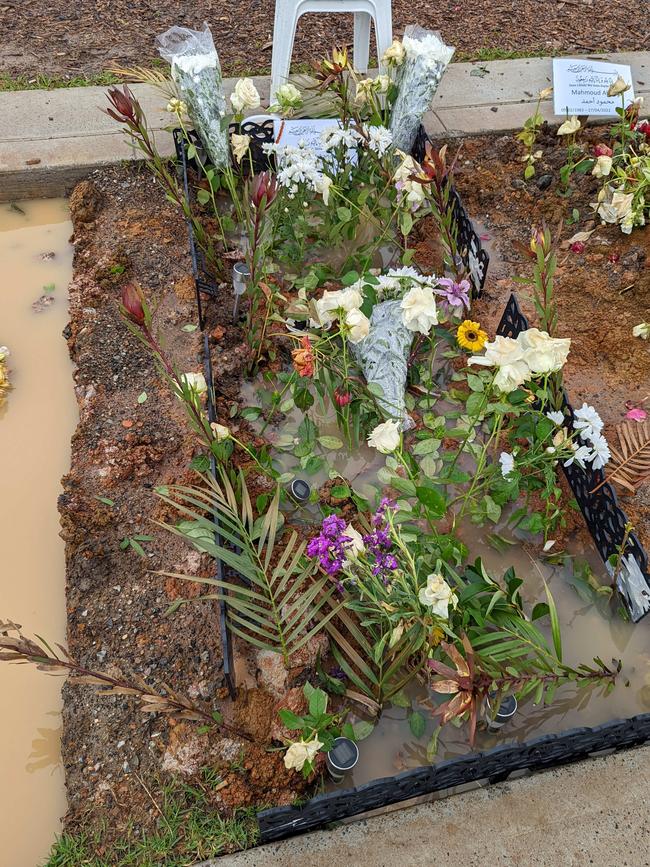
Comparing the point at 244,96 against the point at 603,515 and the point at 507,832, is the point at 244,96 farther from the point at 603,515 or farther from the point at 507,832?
the point at 507,832

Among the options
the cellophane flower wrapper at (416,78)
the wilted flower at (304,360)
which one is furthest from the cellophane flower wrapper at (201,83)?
the wilted flower at (304,360)

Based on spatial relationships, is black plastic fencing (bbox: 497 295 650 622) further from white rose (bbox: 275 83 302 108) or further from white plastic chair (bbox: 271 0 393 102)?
white plastic chair (bbox: 271 0 393 102)

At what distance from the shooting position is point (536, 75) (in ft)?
10.6

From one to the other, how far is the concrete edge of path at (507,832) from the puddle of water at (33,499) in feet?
1.60

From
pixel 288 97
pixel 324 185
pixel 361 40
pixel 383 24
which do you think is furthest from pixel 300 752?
pixel 361 40

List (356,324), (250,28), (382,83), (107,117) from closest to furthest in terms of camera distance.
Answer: (356,324) < (382,83) < (107,117) < (250,28)

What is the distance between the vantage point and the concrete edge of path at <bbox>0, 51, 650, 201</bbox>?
2645 mm

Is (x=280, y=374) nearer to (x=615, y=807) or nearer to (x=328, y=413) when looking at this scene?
(x=328, y=413)

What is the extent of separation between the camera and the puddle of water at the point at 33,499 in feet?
4.82

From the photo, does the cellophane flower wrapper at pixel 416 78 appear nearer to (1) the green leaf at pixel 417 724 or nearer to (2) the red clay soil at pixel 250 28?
(2) the red clay soil at pixel 250 28

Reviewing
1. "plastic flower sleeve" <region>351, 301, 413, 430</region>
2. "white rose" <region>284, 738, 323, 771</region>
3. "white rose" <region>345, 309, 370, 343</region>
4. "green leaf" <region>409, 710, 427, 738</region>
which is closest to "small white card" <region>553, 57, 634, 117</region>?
"plastic flower sleeve" <region>351, 301, 413, 430</region>

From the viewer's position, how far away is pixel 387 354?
192cm

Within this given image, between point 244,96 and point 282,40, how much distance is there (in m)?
0.62

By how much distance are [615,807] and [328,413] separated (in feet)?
4.17
